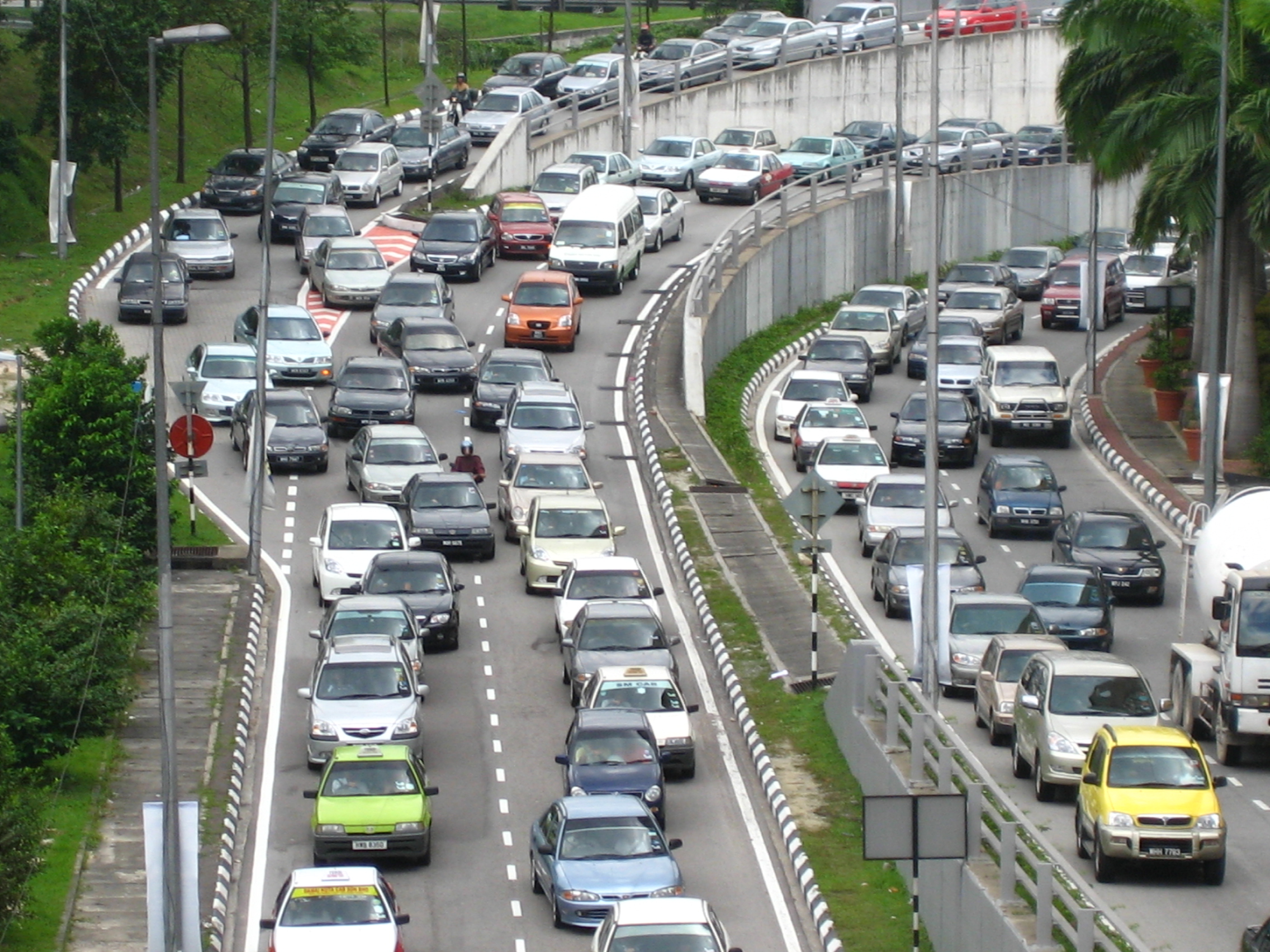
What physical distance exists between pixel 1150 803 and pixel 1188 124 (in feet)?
84.3

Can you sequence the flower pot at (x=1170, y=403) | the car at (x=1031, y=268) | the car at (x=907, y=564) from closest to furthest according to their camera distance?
1. the car at (x=907, y=564)
2. the flower pot at (x=1170, y=403)
3. the car at (x=1031, y=268)

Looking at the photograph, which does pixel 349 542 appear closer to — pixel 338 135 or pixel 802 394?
pixel 802 394

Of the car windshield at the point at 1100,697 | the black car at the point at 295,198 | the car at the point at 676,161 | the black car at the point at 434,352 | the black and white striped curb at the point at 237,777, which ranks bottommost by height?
the black and white striped curb at the point at 237,777

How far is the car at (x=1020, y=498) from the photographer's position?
3909 centimetres

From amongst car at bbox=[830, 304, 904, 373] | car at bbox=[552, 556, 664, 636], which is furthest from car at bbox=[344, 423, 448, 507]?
car at bbox=[830, 304, 904, 373]

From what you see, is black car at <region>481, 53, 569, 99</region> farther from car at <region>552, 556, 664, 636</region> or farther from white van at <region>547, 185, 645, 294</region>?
car at <region>552, 556, 664, 636</region>

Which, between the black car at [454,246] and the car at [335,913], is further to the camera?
the black car at [454,246]

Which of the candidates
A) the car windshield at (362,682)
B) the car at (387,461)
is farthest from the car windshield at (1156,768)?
the car at (387,461)

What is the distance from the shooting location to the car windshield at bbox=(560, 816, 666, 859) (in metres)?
22.8

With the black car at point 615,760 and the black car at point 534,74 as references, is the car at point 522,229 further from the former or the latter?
the black car at point 615,760

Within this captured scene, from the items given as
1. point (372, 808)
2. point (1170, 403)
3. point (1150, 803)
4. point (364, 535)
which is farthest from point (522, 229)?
point (1150, 803)

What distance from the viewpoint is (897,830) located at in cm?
1825

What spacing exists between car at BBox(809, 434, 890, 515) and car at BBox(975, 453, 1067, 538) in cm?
211

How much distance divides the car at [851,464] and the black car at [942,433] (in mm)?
2199
